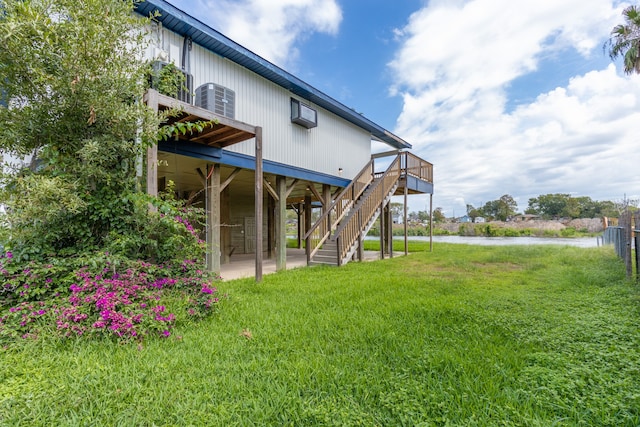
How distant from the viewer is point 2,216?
10.1ft

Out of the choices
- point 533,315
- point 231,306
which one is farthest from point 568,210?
point 231,306

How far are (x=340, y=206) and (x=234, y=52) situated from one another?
5.08m

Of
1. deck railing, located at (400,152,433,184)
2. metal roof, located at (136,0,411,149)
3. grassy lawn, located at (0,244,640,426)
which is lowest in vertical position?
grassy lawn, located at (0,244,640,426)

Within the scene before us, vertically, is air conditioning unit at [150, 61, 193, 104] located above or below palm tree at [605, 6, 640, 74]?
below

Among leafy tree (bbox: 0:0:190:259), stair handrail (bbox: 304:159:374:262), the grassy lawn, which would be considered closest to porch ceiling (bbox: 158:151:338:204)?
leafy tree (bbox: 0:0:190:259)

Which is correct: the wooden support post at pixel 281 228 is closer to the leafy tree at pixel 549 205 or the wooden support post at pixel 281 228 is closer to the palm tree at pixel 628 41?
the palm tree at pixel 628 41

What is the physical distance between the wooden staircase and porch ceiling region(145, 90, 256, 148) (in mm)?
3156

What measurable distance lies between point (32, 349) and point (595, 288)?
7403 mm

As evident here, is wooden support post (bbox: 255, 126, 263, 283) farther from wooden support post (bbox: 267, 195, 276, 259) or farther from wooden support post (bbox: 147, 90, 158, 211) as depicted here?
wooden support post (bbox: 267, 195, 276, 259)

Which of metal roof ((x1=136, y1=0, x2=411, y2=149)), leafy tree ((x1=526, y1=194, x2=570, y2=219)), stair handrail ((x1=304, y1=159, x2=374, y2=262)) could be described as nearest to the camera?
metal roof ((x1=136, y1=0, x2=411, y2=149))

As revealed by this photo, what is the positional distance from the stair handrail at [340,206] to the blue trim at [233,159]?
2.81 feet

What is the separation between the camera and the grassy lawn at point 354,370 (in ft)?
5.38

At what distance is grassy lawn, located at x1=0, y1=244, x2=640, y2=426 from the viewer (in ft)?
5.38

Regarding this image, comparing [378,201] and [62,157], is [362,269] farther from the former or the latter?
[62,157]
